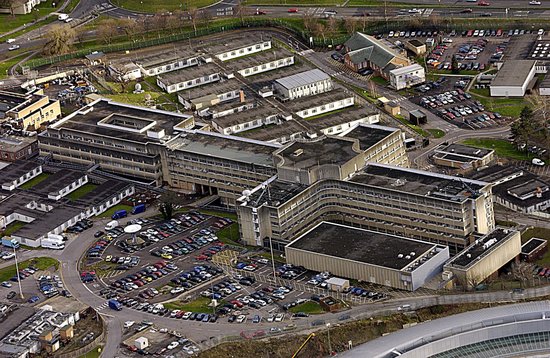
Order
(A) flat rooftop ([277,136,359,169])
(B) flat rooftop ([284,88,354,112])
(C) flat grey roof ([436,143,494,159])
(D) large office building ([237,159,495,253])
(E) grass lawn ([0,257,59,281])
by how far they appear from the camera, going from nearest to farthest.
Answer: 1. (D) large office building ([237,159,495,253])
2. (E) grass lawn ([0,257,59,281])
3. (A) flat rooftop ([277,136,359,169])
4. (C) flat grey roof ([436,143,494,159])
5. (B) flat rooftop ([284,88,354,112])

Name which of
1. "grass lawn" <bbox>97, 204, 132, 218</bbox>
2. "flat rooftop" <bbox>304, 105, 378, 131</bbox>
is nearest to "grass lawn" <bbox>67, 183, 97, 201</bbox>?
"grass lawn" <bbox>97, 204, 132, 218</bbox>

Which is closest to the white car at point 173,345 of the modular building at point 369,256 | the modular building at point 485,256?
the modular building at point 369,256

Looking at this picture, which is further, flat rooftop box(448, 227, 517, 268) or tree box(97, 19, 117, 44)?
tree box(97, 19, 117, 44)

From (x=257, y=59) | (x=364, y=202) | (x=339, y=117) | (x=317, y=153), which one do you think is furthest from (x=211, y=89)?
(x=364, y=202)

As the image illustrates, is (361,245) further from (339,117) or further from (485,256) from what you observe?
(339,117)

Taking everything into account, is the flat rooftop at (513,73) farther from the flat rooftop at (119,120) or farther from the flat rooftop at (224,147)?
the flat rooftop at (119,120)

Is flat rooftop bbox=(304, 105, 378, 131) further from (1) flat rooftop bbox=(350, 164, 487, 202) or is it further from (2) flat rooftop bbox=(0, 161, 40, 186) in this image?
(2) flat rooftop bbox=(0, 161, 40, 186)

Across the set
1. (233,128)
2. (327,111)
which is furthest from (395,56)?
(233,128)
